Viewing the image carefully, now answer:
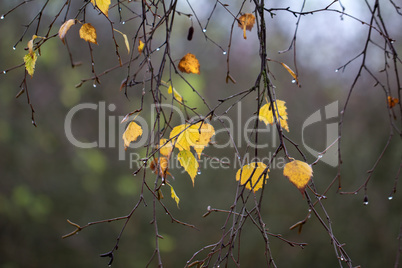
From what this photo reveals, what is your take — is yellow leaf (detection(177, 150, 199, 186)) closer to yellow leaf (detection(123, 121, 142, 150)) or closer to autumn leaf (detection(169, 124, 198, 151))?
autumn leaf (detection(169, 124, 198, 151))

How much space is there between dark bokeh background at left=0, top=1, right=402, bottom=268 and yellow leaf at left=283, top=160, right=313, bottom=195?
8.40 ft

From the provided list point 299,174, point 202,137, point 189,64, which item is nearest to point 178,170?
point 189,64

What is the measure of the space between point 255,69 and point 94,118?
1.40 metres

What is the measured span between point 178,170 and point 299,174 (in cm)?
286

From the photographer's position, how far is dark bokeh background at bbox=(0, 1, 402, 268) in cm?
319

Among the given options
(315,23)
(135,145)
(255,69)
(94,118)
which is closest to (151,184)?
(135,145)

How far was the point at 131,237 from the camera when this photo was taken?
354cm

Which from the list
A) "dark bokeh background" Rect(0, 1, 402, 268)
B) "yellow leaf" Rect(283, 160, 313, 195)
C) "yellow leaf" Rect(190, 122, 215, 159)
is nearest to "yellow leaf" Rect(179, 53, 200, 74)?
"yellow leaf" Rect(190, 122, 215, 159)

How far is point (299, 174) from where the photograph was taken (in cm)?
68

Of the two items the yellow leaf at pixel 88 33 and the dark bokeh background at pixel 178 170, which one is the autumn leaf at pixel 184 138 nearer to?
the yellow leaf at pixel 88 33

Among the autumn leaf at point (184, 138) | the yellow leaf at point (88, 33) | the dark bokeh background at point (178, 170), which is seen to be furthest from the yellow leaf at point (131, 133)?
the dark bokeh background at point (178, 170)

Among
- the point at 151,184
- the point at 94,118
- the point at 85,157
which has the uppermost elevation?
the point at 94,118

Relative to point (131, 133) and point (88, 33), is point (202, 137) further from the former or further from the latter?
point (88, 33)

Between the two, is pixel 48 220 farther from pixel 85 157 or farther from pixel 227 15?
pixel 227 15
